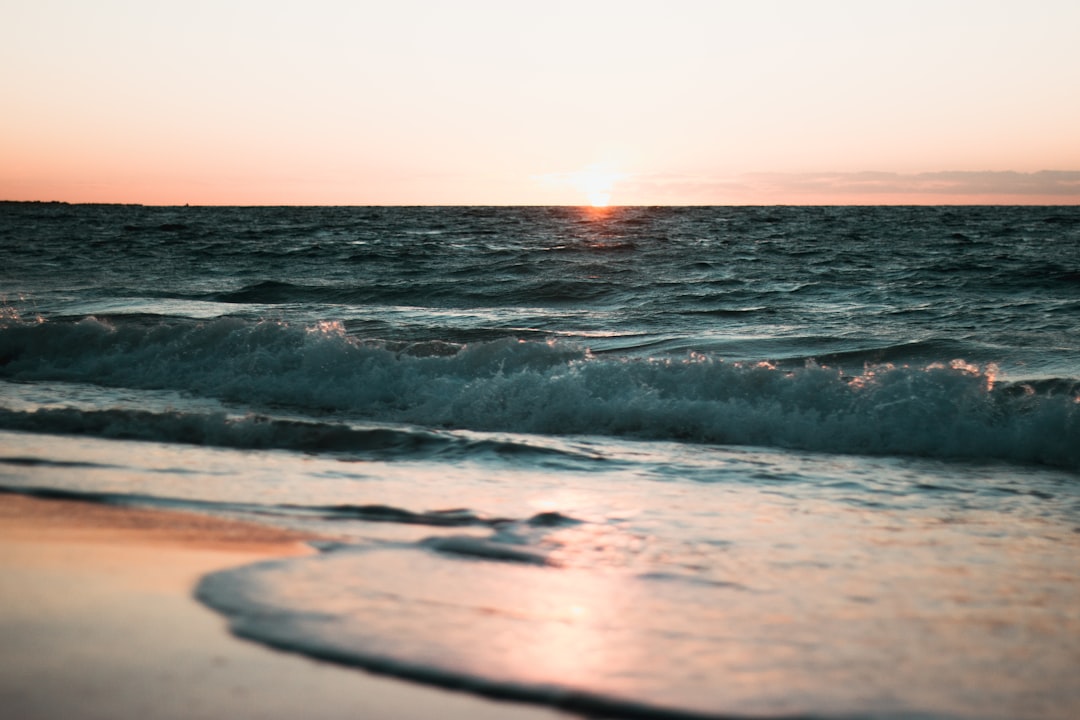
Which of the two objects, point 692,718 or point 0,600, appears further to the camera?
point 0,600

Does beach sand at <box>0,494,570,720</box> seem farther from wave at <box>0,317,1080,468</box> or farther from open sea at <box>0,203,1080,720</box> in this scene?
wave at <box>0,317,1080,468</box>

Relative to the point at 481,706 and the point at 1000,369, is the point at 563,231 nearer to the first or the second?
A: the point at 1000,369

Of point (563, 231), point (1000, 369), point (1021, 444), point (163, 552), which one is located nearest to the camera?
point (163, 552)

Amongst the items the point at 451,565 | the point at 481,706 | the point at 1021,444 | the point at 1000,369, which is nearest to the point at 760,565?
the point at 451,565

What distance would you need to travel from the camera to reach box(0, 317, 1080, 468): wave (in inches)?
289

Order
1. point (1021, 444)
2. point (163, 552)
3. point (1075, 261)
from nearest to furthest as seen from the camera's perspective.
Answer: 1. point (163, 552)
2. point (1021, 444)
3. point (1075, 261)

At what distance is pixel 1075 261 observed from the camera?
2169 cm

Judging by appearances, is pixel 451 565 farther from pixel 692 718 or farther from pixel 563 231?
pixel 563 231

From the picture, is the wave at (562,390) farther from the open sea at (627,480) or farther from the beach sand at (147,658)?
the beach sand at (147,658)

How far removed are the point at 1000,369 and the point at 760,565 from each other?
23.8 ft

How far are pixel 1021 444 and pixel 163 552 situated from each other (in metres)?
6.01

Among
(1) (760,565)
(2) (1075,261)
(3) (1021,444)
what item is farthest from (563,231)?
(1) (760,565)

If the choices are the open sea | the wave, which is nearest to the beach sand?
the open sea

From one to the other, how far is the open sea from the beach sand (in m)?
0.11
